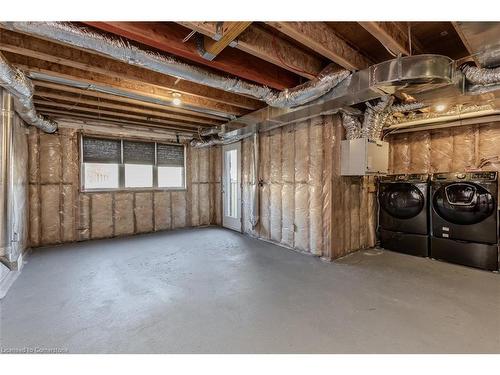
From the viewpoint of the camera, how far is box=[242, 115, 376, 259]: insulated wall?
11.5ft

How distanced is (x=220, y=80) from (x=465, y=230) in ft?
12.2

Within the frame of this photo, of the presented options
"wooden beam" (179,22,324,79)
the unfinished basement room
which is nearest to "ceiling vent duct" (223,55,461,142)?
the unfinished basement room

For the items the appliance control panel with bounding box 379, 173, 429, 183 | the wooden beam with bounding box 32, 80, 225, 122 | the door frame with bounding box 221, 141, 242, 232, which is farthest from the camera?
the door frame with bounding box 221, 141, 242, 232

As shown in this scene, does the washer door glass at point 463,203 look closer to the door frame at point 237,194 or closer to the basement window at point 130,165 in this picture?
the door frame at point 237,194

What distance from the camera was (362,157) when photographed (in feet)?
10.7

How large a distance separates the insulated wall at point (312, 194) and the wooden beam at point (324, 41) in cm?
121

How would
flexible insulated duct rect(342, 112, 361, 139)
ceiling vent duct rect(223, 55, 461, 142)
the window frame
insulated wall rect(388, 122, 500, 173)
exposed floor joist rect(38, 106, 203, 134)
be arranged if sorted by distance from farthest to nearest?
the window frame → exposed floor joist rect(38, 106, 203, 134) → insulated wall rect(388, 122, 500, 173) → flexible insulated duct rect(342, 112, 361, 139) → ceiling vent duct rect(223, 55, 461, 142)

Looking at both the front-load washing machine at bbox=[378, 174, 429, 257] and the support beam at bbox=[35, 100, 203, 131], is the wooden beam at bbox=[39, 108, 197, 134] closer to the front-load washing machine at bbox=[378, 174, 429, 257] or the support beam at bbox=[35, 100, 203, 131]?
the support beam at bbox=[35, 100, 203, 131]

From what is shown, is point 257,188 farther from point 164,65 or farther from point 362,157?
point 164,65

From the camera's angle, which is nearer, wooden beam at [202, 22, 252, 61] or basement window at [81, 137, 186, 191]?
wooden beam at [202, 22, 252, 61]

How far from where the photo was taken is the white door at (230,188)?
5629 millimetres

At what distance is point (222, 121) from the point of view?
15.7ft

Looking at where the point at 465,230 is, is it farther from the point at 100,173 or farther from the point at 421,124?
the point at 100,173

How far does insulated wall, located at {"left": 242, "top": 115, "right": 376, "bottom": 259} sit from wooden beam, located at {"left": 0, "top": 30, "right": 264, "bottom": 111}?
137cm
